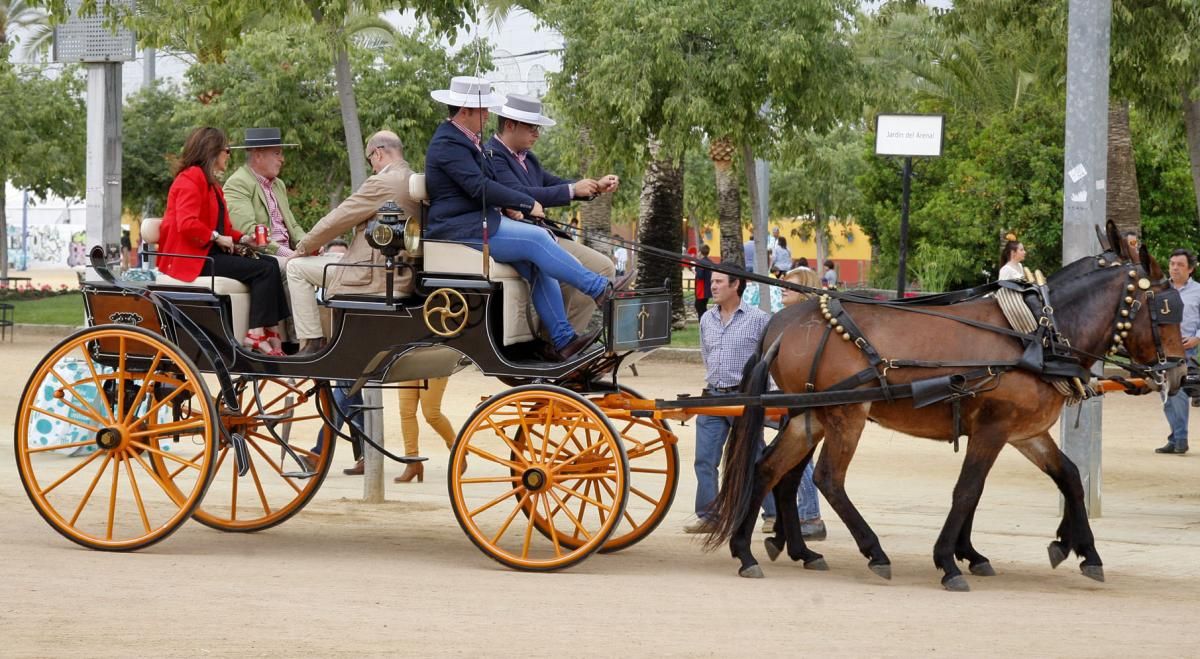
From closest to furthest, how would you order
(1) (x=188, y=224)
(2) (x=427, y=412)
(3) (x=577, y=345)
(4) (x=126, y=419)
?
1. (3) (x=577, y=345)
2. (4) (x=126, y=419)
3. (1) (x=188, y=224)
4. (2) (x=427, y=412)

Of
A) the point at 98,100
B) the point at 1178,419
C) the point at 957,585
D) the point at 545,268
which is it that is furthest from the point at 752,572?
the point at 98,100

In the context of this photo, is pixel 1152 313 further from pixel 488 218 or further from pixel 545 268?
pixel 488 218

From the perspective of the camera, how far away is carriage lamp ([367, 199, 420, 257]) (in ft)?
27.0

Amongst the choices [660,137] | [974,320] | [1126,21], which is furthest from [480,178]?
[660,137]

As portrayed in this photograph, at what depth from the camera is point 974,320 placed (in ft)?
27.1

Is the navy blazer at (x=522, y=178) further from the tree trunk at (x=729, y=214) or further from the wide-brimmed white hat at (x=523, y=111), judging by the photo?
the tree trunk at (x=729, y=214)

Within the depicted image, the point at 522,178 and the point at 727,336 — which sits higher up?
the point at 522,178

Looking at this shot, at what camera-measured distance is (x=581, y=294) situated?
891 centimetres

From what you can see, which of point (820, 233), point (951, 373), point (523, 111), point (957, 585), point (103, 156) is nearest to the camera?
point (957, 585)

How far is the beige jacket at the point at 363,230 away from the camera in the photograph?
8602 mm

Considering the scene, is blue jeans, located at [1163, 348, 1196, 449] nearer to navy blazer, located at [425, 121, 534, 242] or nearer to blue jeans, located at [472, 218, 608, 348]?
blue jeans, located at [472, 218, 608, 348]

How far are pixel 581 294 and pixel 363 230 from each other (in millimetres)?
1299

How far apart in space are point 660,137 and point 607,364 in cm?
1303

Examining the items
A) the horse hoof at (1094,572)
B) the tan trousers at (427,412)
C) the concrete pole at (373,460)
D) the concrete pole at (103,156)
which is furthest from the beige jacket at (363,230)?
the concrete pole at (103,156)
